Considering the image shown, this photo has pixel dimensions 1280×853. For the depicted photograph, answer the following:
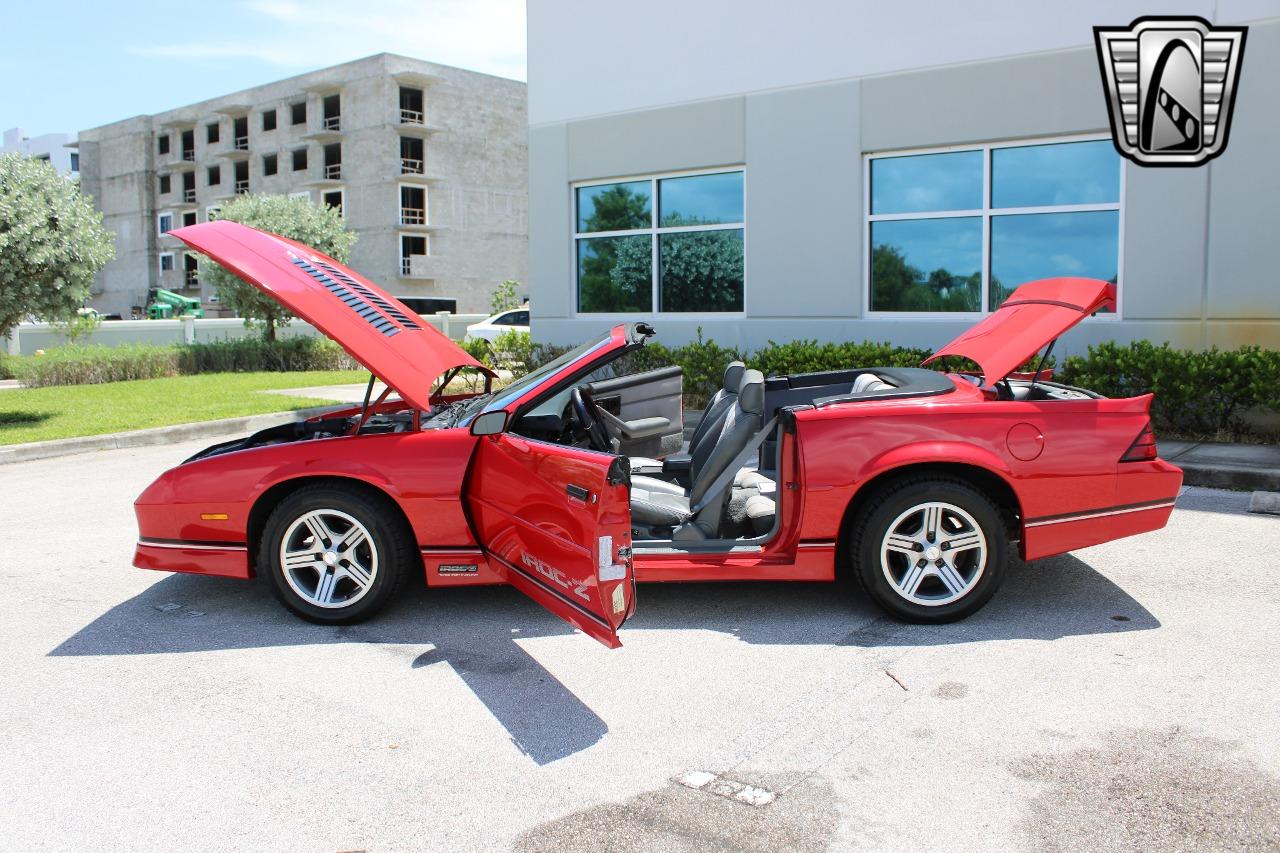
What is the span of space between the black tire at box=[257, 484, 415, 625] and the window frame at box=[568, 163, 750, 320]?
8740mm

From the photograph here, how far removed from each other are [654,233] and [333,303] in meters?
9.31

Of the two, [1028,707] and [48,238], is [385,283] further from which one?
[1028,707]

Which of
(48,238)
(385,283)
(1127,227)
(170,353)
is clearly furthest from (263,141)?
(1127,227)

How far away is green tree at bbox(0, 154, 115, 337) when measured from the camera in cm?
1266

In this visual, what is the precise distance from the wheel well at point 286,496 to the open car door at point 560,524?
0.43 m

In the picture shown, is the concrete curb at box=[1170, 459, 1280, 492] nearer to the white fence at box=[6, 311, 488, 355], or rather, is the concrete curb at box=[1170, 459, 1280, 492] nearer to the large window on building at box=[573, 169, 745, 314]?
the large window on building at box=[573, 169, 745, 314]

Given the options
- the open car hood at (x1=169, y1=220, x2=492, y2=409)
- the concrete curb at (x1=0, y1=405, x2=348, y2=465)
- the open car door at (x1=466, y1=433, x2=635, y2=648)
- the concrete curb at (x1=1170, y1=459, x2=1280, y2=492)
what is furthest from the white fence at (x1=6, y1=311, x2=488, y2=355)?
the open car door at (x1=466, y1=433, x2=635, y2=648)

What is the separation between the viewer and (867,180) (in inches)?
481

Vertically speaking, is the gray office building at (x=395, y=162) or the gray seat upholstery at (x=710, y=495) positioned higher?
the gray office building at (x=395, y=162)

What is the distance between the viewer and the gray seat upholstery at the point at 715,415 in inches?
225

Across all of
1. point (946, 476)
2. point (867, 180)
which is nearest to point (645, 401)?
point (946, 476)

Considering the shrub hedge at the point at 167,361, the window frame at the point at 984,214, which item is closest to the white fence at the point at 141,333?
the shrub hedge at the point at 167,361

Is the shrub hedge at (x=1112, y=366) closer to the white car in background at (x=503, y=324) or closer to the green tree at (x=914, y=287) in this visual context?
the green tree at (x=914, y=287)

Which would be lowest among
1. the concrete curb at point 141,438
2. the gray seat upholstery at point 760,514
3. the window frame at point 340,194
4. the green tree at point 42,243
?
the concrete curb at point 141,438
